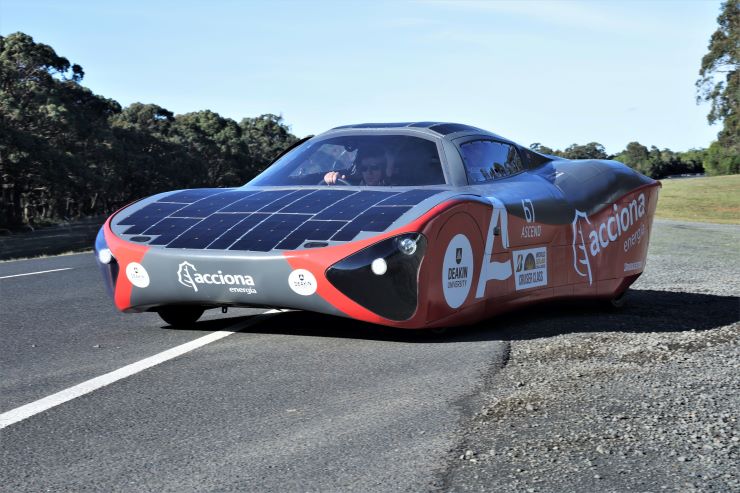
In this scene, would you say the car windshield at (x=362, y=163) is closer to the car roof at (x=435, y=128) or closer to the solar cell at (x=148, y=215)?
the car roof at (x=435, y=128)

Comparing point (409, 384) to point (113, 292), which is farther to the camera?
point (113, 292)

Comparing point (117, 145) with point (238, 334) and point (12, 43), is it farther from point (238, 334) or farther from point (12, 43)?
point (238, 334)

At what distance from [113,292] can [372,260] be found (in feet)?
6.16

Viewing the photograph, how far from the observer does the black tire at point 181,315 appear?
6.95 meters

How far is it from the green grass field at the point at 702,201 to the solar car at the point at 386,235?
3753 centimetres

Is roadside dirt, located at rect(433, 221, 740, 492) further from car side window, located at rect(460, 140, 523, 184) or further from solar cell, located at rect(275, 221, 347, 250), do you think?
solar cell, located at rect(275, 221, 347, 250)

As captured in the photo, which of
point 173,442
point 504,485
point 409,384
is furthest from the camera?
point 409,384

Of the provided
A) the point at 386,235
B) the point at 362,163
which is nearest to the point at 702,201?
the point at 362,163

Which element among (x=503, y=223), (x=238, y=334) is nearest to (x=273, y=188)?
(x=238, y=334)

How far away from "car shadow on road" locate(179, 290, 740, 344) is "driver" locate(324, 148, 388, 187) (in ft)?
3.30

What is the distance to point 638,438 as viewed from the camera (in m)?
3.92

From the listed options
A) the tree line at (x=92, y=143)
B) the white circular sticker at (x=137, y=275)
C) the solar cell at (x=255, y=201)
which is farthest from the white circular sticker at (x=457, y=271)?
the tree line at (x=92, y=143)

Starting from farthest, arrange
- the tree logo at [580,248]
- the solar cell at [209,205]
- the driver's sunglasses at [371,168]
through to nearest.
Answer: the tree logo at [580,248] < the driver's sunglasses at [371,168] < the solar cell at [209,205]

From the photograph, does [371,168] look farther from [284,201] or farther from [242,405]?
[242,405]
